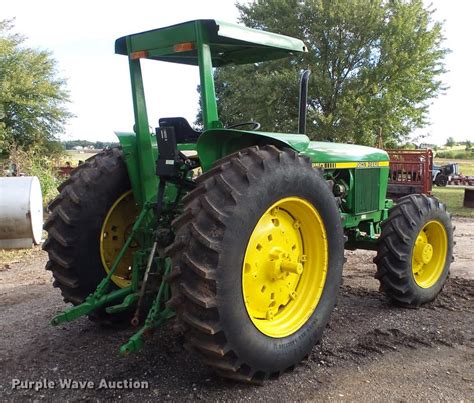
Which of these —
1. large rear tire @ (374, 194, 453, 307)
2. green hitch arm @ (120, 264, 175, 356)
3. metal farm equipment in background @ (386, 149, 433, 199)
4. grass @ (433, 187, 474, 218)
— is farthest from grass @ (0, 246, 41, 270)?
grass @ (433, 187, 474, 218)

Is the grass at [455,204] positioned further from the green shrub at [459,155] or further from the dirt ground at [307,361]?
the green shrub at [459,155]

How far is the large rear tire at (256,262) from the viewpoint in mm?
2697

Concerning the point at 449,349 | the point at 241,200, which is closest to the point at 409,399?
the point at 449,349

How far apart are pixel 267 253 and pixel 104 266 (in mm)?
1431

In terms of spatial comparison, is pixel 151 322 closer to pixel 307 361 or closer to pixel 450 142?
pixel 307 361

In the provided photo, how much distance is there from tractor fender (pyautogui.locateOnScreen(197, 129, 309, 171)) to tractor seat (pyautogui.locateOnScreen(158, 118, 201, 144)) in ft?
1.76

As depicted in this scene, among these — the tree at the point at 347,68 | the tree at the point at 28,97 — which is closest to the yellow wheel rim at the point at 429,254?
the tree at the point at 347,68

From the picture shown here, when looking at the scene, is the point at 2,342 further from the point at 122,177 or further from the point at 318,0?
the point at 318,0

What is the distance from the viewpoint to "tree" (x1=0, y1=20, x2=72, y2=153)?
68.7 feet

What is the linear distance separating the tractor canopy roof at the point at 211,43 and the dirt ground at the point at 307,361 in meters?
1.93

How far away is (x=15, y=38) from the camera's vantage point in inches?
855

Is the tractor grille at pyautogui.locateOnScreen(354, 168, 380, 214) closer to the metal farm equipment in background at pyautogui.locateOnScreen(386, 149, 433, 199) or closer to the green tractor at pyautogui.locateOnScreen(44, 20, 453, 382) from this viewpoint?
the green tractor at pyautogui.locateOnScreen(44, 20, 453, 382)

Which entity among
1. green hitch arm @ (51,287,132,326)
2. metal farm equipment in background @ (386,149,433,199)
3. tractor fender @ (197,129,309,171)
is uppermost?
tractor fender @ (197,129,309,171)

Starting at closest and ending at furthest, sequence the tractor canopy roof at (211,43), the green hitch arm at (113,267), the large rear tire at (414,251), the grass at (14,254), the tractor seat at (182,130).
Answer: the tractor canopy roof at (211,43) → the green hitch arm at (113,267) → the tractor seat at (182,130) → the large rear tire at (414,251) → the grass at (14,254)
